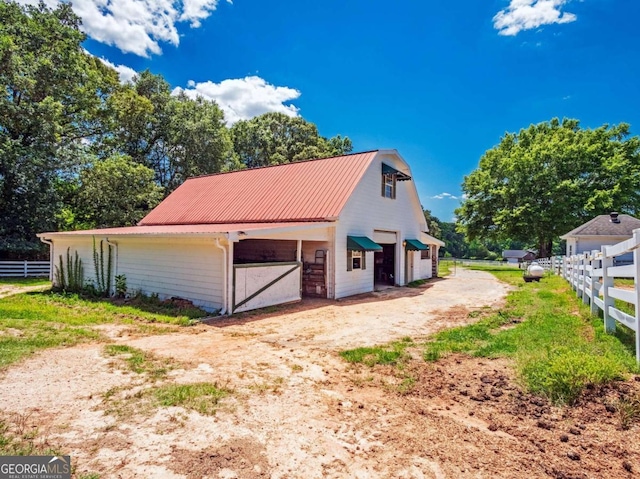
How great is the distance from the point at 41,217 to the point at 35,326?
15.8 m

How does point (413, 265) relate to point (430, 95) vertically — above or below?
below

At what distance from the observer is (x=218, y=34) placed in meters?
17.0

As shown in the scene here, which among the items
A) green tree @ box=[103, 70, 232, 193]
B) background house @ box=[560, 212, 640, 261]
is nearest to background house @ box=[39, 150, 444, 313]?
green tree @ box=[103, 70, 232, 193]

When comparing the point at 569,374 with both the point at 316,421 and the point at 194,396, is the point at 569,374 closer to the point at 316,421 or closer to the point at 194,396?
the point at 316,421

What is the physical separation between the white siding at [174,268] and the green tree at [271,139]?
2667 cm

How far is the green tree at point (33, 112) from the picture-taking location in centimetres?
1827

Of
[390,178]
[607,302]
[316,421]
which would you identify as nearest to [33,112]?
[390,178]

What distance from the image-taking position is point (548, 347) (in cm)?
527

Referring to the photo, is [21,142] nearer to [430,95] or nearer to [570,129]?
[430,95]

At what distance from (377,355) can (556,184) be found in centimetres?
3039

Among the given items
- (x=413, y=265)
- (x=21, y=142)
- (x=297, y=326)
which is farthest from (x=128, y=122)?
(x=297, y=326)

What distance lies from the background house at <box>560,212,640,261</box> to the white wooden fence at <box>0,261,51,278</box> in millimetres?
31814

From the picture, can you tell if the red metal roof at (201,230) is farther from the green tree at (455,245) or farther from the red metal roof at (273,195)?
the green tree at (455,245)

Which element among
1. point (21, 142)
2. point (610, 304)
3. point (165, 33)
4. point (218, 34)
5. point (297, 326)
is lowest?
point (297, 326)
